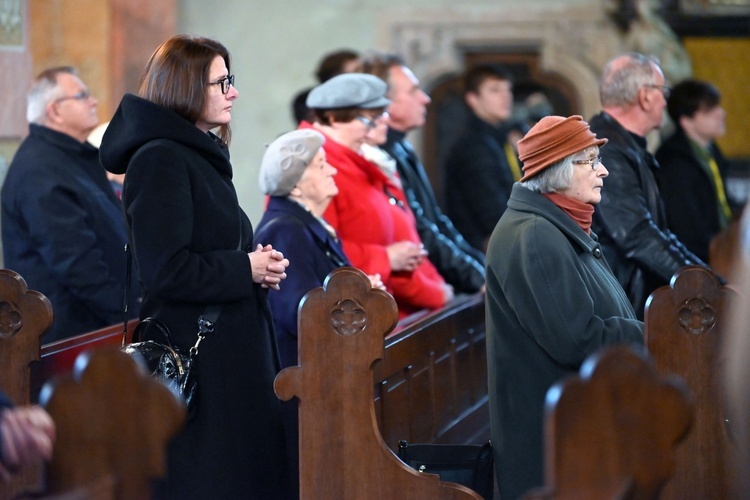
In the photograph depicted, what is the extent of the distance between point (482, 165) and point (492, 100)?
642 millimetres

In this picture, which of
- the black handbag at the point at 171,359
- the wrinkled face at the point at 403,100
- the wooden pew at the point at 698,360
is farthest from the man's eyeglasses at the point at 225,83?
the wrinkled face at the point at 403,100

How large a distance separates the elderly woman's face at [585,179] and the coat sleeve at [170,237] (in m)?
0.96

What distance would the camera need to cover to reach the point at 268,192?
4.09 meters

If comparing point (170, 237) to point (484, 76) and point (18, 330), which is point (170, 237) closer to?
point (18, 330)

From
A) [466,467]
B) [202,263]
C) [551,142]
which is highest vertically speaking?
[551,142]

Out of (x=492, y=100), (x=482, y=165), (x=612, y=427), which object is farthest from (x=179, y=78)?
(x=492, y=100)

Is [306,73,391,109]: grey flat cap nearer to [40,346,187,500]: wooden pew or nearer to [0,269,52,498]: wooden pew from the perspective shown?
[0,269,52,498]: wooden pew

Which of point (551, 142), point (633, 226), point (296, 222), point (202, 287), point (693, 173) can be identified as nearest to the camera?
point (202, 287)

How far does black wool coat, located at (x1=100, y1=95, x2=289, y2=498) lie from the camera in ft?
10.1

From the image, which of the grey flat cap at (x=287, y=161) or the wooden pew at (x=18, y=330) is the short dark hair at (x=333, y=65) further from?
the wooden pew at (x=18, y=330)

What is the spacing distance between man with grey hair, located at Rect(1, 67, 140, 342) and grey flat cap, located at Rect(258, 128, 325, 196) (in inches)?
28.9

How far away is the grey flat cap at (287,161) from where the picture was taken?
4031mm

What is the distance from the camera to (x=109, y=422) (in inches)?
76.8

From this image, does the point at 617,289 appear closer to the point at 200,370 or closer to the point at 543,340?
the point at 543,340
